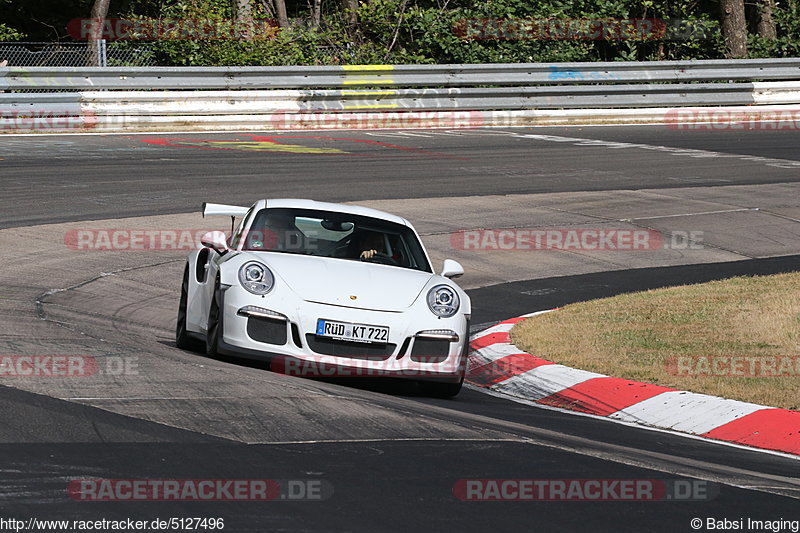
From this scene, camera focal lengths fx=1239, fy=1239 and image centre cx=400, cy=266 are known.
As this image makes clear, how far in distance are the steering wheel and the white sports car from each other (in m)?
0.06

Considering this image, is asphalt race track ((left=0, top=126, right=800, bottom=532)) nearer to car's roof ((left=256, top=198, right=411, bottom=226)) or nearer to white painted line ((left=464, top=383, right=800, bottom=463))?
white painted line ((left=464, top=383, right=800, bottom=463))

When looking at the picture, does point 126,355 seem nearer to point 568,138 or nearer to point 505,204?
point 505,204

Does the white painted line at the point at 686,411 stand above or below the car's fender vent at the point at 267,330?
below

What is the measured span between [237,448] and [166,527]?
116 centimetres

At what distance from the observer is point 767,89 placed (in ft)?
92.9

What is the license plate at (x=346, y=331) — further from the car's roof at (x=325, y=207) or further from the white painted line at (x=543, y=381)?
the car's roof at (x=325, y=207)

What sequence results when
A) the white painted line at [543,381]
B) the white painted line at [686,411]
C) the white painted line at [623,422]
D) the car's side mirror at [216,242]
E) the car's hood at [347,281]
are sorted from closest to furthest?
the white painted line at [623,422] < the white painted line at [686,411] < the car's hood at [347,281] < the white painted line at [543,381] < the car's side mirror at [216,242]

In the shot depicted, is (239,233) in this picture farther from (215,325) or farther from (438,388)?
(438,388)

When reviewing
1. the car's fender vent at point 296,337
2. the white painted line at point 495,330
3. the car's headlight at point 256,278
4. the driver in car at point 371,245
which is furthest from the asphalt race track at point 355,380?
the white painted line at point 495,330

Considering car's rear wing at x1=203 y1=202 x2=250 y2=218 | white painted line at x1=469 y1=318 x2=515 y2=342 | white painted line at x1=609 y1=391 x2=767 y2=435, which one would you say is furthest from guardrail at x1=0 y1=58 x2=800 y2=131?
white painted line at x1=609 y1=391 x2=767 y2=435

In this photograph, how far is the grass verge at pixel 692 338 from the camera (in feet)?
27.4

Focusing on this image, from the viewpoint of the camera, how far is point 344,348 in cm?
786

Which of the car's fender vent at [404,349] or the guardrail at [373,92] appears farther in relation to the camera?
the guardrail at [373,92]

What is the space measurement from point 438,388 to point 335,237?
162 cm
